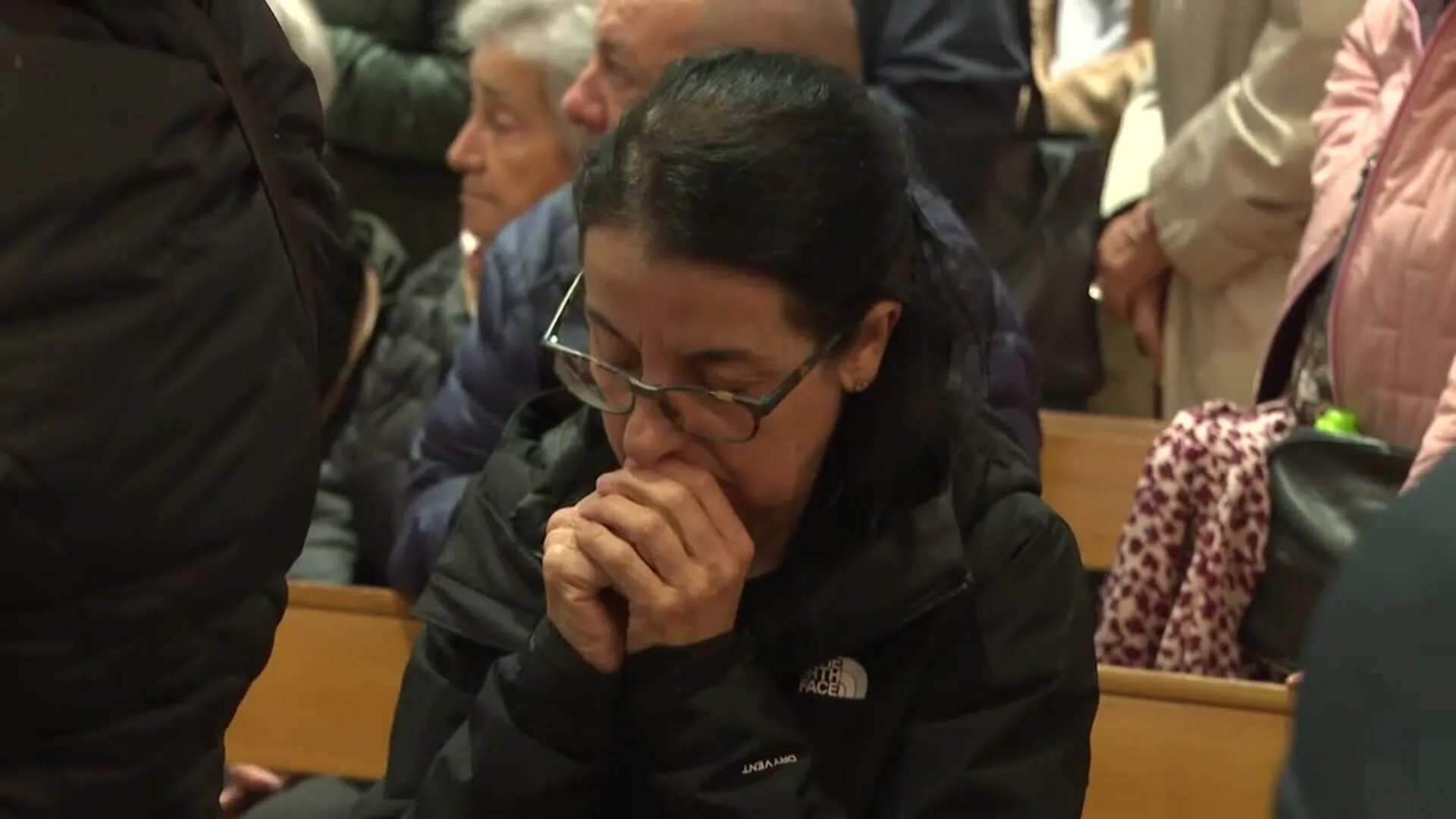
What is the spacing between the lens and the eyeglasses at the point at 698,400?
49.4 inches

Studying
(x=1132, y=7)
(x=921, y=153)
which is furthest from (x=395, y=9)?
(x=1132, y=7)

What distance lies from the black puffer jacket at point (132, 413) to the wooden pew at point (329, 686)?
2.51 ft

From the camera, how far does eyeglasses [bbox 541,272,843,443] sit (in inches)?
49.4

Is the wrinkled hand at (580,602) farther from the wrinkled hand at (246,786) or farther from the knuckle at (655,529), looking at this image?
the wrinkled hand at (246,786)

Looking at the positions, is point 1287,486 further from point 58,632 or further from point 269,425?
point 58,632

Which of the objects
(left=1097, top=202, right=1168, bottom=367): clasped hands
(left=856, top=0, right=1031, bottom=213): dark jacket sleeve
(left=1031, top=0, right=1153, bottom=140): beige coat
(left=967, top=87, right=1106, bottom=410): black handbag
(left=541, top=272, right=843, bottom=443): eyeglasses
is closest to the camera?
(left=541, top=272, right=843, bottom=443): eyeglasses

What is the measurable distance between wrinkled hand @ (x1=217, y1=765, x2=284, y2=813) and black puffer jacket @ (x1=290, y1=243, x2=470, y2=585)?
9.6 inches

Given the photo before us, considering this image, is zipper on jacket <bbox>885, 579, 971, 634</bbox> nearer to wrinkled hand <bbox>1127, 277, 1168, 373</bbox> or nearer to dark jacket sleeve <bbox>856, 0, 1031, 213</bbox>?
dark jacket sleeve <bbox>856, 0, 1031, 213</bbox>

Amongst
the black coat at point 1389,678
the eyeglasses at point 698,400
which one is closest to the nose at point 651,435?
the eyeglasses at point 698,400

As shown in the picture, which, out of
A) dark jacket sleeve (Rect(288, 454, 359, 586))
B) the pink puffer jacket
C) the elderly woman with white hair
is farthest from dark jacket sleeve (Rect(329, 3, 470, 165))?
the pink puffer jacket

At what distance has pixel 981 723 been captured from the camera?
4.35ft

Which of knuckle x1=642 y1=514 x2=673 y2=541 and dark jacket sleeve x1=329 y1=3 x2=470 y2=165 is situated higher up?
knuckle x1=642 y1=514 x2=673 y2=541

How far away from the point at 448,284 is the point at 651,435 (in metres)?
1.23

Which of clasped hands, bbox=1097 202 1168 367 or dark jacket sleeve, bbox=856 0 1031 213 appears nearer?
dark jacket sleeve, bbox=856 0 1031 213
